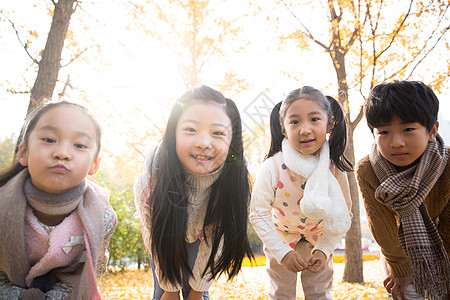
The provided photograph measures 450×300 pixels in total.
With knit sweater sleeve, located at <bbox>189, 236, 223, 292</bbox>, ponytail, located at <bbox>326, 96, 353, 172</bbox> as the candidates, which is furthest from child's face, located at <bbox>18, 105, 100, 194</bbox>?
ponytail, located at <bbox>326, 96, 353, 172</bbox>

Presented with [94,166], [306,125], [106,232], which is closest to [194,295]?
[106,232]

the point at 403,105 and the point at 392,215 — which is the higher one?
the point at 403,105

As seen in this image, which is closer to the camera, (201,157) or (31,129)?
(31,129)

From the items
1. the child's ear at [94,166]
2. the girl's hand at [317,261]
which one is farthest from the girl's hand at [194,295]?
the child's ear at [94,166]

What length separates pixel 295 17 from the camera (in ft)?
18.1

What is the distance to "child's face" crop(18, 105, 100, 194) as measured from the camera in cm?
175

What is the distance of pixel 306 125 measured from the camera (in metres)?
2.10

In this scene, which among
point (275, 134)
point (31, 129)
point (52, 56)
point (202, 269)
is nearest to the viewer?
point (31, 129)

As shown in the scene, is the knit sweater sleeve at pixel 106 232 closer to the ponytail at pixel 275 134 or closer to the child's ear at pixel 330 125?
the ponytail at pixel 275 134

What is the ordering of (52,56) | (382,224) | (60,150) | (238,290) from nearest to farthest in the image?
(60,150) → (382,224) → (52,56) → (238,290)

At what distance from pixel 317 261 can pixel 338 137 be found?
845 mm

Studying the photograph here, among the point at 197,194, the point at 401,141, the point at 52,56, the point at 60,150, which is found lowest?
the point at 197,194

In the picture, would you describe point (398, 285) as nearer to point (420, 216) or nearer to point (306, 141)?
point (420, 216)

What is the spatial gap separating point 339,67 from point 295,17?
106cm
